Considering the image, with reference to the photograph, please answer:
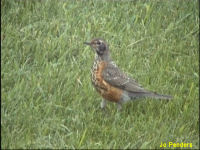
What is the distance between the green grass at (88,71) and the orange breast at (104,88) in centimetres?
22

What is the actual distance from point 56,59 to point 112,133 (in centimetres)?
222

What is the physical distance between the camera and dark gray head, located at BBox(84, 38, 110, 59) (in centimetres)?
662

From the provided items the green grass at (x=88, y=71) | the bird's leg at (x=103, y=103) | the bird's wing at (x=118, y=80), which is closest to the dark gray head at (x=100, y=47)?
the bird's wing at (x=118, y=80)

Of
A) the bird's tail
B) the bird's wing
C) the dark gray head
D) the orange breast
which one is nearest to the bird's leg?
the orange breast

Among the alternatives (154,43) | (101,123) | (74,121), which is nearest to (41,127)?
(74,121)

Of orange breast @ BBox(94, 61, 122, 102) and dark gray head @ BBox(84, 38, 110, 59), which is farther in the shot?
dark gray head @ BBox(84, 38, 110, 59)

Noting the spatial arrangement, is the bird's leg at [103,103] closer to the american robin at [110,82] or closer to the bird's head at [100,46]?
the american robin at [110,82]

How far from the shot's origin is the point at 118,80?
664 centimetres

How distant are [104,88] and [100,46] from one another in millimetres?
622

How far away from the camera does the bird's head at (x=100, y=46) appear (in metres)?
6.62

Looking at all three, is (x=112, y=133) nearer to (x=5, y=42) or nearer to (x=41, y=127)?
(x=41, y=127)

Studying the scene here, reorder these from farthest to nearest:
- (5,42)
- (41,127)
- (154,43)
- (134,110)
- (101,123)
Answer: (154,43), (5,42), (134,110), (101,123), (41,127)

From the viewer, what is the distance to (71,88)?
6.75 m

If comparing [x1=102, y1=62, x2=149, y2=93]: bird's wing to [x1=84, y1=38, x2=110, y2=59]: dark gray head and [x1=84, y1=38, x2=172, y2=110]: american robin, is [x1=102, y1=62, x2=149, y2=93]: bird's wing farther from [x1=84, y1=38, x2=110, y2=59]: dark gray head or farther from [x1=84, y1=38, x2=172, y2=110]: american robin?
[x1=84, y1=38, x2=110, y2=59]: dark gray head
